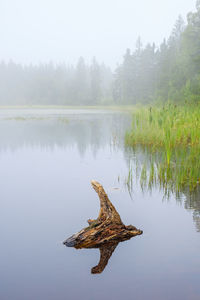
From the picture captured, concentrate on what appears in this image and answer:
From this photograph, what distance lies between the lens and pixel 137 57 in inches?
2482

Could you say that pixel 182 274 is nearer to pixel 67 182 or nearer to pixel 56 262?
pixel 56 262

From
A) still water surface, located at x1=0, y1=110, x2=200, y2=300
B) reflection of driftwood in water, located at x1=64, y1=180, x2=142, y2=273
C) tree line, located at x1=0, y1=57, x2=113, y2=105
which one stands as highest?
tree line, located at x1=0, y1=57, x2=113, y2=105

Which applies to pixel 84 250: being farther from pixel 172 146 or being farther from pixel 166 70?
pixel 166 70

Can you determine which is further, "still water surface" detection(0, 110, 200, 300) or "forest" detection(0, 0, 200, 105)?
"forest" detection(0, 0, 200, 105)

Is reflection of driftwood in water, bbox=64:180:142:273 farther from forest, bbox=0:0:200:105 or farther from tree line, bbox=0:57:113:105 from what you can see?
tree line, bbox=0:57:113:105

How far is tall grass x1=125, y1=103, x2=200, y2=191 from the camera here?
7.55 meters

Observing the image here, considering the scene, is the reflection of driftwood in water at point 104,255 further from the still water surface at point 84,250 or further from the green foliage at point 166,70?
the green foliage at point 166,70

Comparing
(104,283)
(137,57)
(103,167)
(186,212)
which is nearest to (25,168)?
(103,167)

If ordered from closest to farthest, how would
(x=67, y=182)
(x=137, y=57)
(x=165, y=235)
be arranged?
(x=165, y=235)
(x=67, y=182)
(x=137, y=57)

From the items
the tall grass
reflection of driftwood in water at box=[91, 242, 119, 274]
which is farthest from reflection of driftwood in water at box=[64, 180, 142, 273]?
the tall grass

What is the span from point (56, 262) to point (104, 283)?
29.5 inches

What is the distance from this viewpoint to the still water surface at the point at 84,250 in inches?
149

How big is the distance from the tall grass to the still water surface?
1.91ft

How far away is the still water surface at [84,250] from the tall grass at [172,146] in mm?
582
